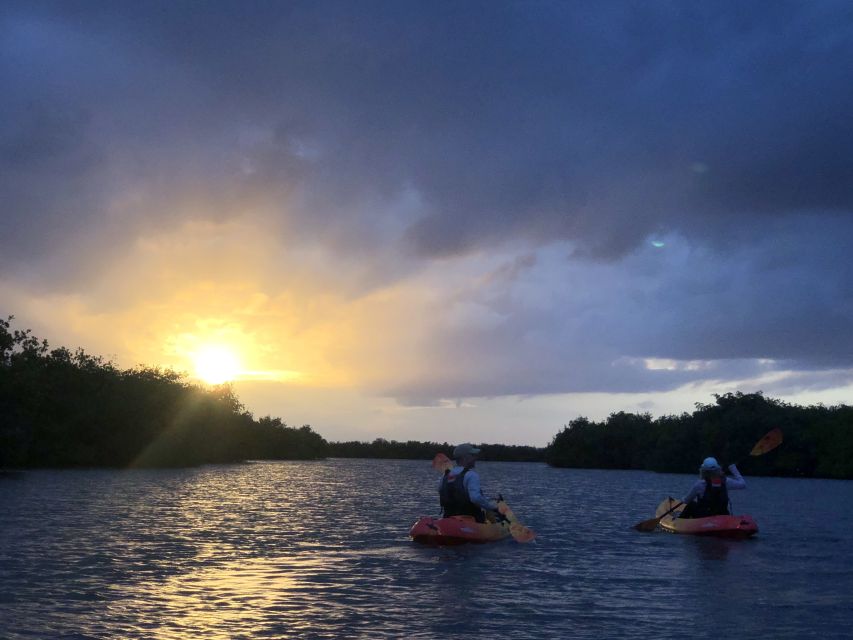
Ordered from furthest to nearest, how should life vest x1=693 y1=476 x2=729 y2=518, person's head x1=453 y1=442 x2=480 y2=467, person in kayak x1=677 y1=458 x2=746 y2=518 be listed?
1. life vest x1=693 y1=476 x2=729 y2=518
2. person in kayak x1=677 y1=458 x2=746 y2=518
3. person's head x1=453 y1=442 x2=480 y2=467

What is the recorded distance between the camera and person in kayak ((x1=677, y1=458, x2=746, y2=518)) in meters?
20.0

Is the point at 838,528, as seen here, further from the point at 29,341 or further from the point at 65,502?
the point at 29,341

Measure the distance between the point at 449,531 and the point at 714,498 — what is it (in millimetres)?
6665

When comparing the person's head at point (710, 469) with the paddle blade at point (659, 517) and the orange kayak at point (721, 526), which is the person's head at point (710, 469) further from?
the paddle blade at point (659, 517)

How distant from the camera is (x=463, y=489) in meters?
17.4

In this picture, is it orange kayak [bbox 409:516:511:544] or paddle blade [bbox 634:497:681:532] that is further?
paddle blade [bbox 634:497:681:532]

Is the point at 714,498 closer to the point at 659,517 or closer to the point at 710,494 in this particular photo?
the point at 710,494

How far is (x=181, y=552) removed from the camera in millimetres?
15969

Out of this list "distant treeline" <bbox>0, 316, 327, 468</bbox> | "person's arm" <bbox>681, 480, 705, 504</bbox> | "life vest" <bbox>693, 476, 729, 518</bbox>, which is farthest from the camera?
"distant treeline" <bbox>0, 316, 327, 468</bbox>

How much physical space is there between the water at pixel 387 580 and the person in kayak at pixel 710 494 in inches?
33.1

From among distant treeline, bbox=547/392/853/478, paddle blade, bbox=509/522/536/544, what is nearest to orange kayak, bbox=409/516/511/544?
paddle blade, bbox=509/522/536/544

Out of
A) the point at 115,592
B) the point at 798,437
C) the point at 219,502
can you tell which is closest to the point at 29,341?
the point at 219,502

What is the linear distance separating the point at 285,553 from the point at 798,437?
7196cm

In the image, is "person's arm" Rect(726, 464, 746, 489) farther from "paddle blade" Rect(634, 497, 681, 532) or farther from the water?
"paddle blade" Rect(634, 497, 681, 532)
